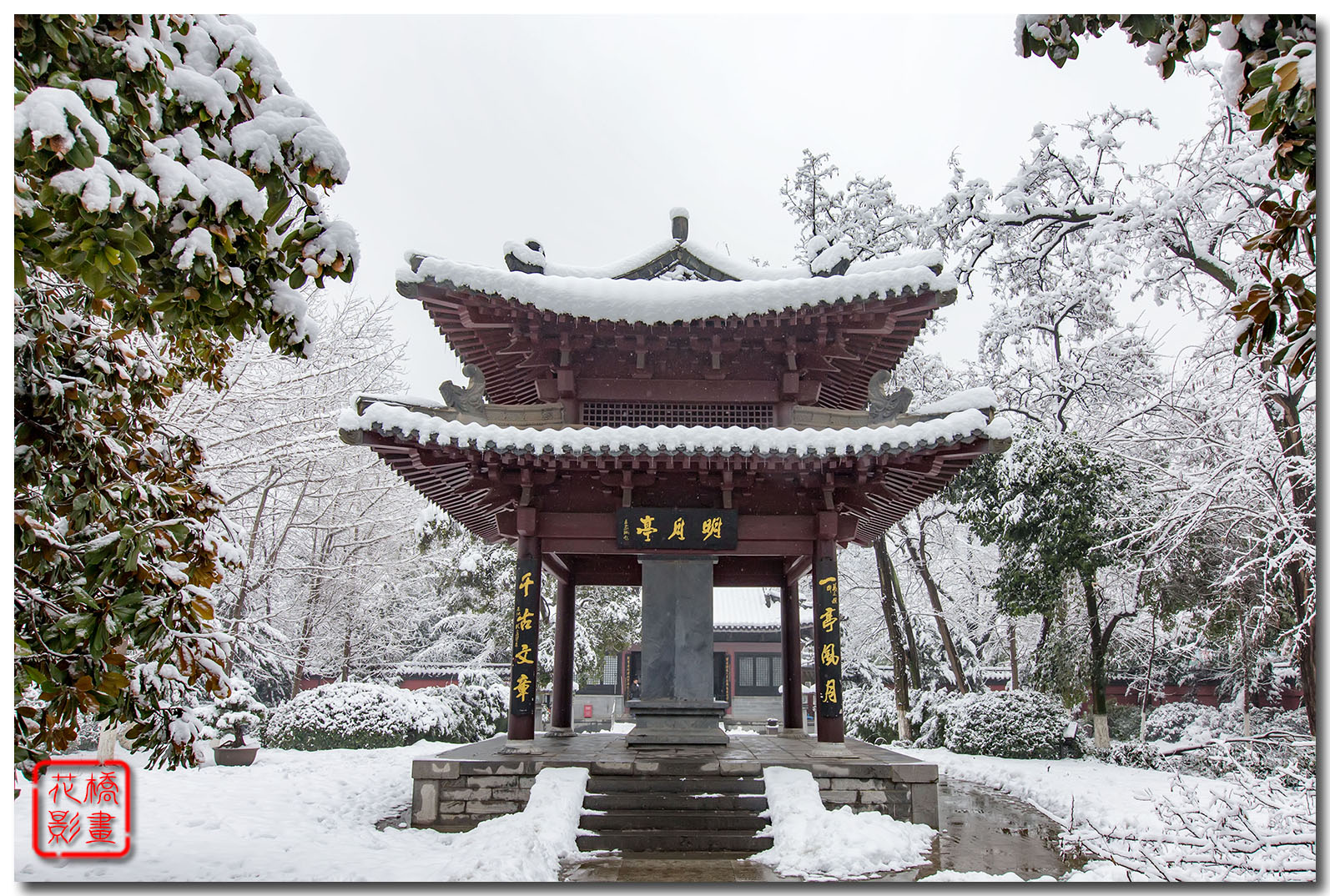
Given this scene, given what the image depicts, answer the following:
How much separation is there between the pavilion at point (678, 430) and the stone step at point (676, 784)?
1008 millimetres

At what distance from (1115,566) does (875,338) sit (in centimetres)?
702

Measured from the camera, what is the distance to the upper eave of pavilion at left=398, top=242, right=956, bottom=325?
873 cm

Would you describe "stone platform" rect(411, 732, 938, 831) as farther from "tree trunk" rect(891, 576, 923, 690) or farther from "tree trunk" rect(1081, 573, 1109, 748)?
"tree trunk" rect(891, 576, 923, 690)

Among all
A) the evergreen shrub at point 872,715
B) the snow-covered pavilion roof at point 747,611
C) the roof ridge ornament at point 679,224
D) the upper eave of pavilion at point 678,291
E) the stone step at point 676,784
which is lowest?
the evergreen shrub at point 872,715

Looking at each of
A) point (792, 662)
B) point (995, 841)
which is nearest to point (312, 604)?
point (792, 662)

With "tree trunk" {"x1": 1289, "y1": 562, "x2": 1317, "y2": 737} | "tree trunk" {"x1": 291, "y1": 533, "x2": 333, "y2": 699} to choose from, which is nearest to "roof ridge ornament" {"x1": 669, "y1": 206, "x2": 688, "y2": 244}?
"tree trunk" {"x1": 1289, "y1": 562, "x2": 1317, "y2": 737}

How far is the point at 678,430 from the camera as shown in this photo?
8508mm

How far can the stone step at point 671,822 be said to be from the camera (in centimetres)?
757

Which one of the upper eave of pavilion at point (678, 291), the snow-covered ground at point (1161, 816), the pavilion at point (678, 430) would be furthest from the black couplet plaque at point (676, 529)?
the snow-covered ground at point (1161, 816)

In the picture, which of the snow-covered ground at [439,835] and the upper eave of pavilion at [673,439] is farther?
the upper eave of pavilion at [673,439]

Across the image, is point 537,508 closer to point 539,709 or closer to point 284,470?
point 284,470

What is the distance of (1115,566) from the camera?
13.6 meters

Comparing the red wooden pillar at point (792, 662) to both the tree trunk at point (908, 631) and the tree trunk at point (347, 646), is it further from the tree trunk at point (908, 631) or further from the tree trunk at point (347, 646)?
the tree trunk at point (347, 646)

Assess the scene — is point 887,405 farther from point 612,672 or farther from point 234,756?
point 612,672
